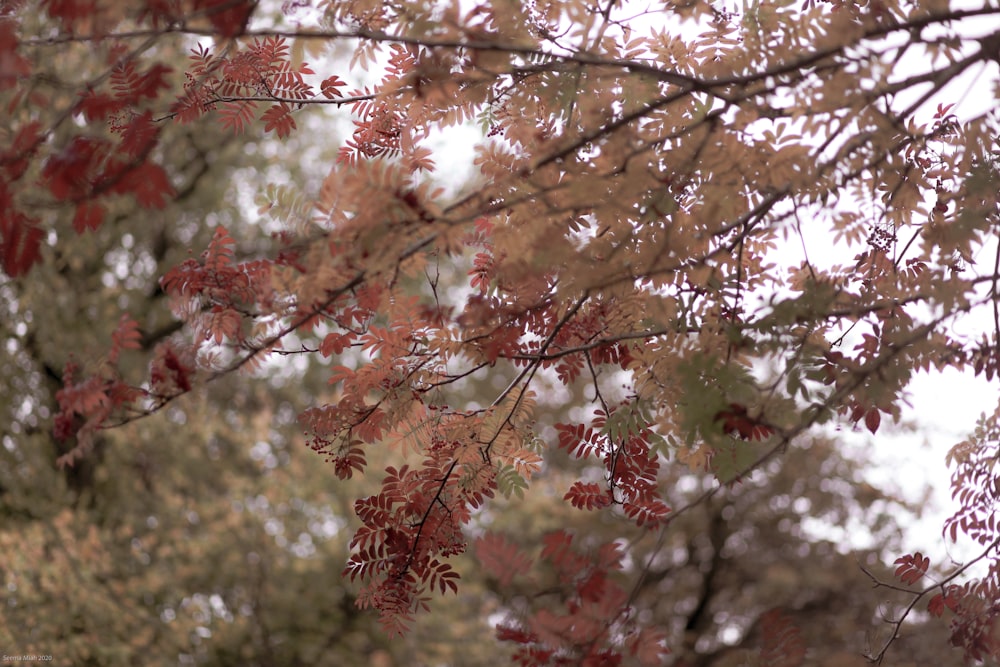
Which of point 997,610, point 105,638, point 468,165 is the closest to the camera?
point 997,610

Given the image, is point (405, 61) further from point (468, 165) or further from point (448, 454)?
point (468, 165)

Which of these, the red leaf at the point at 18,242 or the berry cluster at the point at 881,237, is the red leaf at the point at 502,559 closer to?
the red leaf at the point at 18,242

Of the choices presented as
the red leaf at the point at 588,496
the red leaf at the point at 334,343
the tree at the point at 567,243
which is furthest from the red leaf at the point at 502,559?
the red leaf at the point at 588,496

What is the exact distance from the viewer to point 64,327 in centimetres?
714

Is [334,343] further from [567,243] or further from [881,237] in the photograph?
[881,237]

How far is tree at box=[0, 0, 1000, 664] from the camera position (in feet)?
5.14

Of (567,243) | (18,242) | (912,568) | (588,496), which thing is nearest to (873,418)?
(912,568)

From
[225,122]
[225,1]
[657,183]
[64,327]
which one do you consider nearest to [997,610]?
[657,183]

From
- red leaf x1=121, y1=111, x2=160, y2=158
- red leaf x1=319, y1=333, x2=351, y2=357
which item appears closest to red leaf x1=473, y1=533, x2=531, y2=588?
red leaf x1=319, y1=333, x2=351, y2=357

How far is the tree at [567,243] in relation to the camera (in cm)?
157

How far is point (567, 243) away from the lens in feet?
5.43

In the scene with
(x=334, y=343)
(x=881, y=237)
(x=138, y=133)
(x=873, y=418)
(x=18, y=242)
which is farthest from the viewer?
(x=881, y=237)

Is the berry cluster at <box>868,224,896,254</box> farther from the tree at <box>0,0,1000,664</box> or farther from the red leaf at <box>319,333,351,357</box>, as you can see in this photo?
the red leaf at <box>319,333,351,357</box>

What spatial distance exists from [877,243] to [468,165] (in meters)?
8.15
